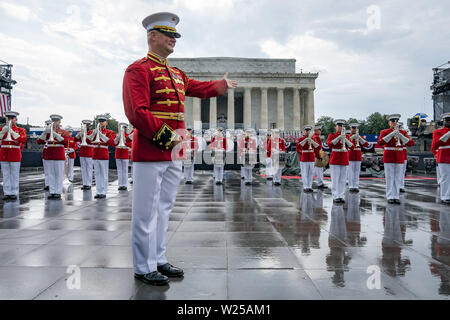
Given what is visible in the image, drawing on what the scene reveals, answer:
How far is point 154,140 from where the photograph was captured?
129 inches

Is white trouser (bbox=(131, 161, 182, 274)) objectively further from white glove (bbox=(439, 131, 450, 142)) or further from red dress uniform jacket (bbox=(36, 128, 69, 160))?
white glove (bbox=(439, 131, 450, 142))

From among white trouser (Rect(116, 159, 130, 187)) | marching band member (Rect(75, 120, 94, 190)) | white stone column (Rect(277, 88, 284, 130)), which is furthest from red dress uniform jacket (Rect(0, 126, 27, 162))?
white stone column (Rect(277, 88, 284, 130))

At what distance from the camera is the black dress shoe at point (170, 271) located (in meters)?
3.53

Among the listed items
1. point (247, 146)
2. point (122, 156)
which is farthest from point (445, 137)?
point (122, 156)

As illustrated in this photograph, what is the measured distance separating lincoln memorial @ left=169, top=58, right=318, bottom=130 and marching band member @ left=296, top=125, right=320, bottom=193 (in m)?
48.9

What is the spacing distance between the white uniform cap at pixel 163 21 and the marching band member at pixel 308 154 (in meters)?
10.1

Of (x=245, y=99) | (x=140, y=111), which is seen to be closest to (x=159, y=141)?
(x=140, y=111)

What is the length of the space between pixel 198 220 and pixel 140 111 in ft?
13.2

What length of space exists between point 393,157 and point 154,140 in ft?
28.5

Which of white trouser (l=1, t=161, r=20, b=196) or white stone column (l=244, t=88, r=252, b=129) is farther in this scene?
white stone column (l=244, t=88, r=252, b=129)

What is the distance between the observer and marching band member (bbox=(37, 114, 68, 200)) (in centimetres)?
1015

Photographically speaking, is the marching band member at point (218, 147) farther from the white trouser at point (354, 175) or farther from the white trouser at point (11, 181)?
the white trouser at point (11, 181)

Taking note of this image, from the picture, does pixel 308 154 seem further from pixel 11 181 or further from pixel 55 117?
pixel 11 181

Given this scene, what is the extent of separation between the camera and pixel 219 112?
72.1m
